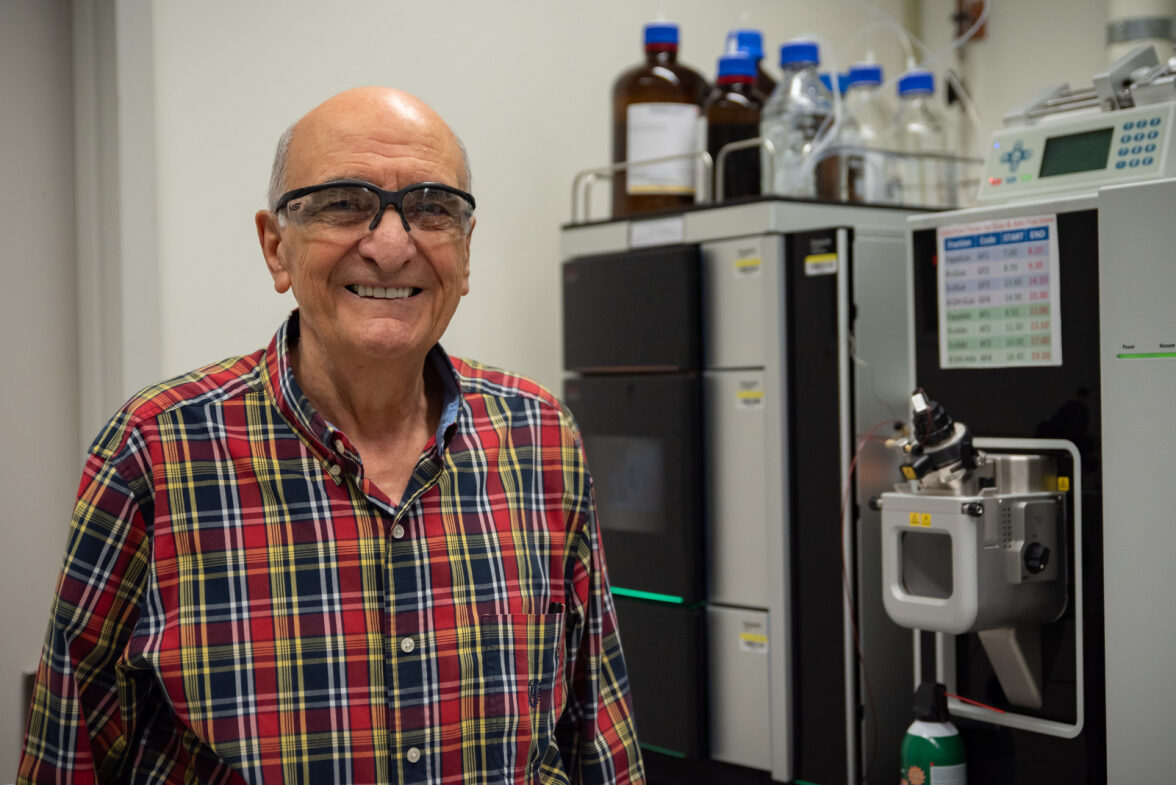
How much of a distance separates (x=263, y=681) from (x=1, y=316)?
52.3 inches

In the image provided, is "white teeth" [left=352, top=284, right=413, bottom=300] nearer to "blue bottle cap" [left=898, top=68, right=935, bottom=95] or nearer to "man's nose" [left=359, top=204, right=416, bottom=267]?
"man's nose" [left=359, top=204, right=416, bottom=267]

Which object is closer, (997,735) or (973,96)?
(997,735)

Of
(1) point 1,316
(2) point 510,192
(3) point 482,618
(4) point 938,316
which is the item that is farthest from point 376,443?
(2) point 510,192

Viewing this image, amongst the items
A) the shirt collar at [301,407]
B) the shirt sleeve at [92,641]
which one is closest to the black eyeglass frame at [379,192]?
the shirt collar at [301,407]

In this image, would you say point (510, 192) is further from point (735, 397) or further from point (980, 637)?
point (980, 637)

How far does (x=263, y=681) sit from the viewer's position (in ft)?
3.51

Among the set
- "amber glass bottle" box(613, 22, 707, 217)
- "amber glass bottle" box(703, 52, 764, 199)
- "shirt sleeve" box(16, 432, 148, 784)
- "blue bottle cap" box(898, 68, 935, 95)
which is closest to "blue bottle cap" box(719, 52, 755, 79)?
"amber glass bottle" box(703, 52, 764, 199)

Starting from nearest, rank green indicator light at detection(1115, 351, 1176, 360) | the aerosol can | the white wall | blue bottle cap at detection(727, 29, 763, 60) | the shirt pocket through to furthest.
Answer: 1. the shirt pocket
2. green indicator light at detection(1115, 351, 1176, 360)
3. the aerosol can
4. the white wall
5. blue bottle cap at detection(727, 29, 763, 60)

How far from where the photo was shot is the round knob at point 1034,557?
168 cm

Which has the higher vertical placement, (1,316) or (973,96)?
(973,96)

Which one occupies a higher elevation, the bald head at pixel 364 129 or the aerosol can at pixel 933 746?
the bald head at pixel 364 129

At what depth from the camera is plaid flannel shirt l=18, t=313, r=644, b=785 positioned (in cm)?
105

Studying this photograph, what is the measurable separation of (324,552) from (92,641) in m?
0.22

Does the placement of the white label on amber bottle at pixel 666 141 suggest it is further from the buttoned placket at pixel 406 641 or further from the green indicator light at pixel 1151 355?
the buttoned placket at pixel 406 641
